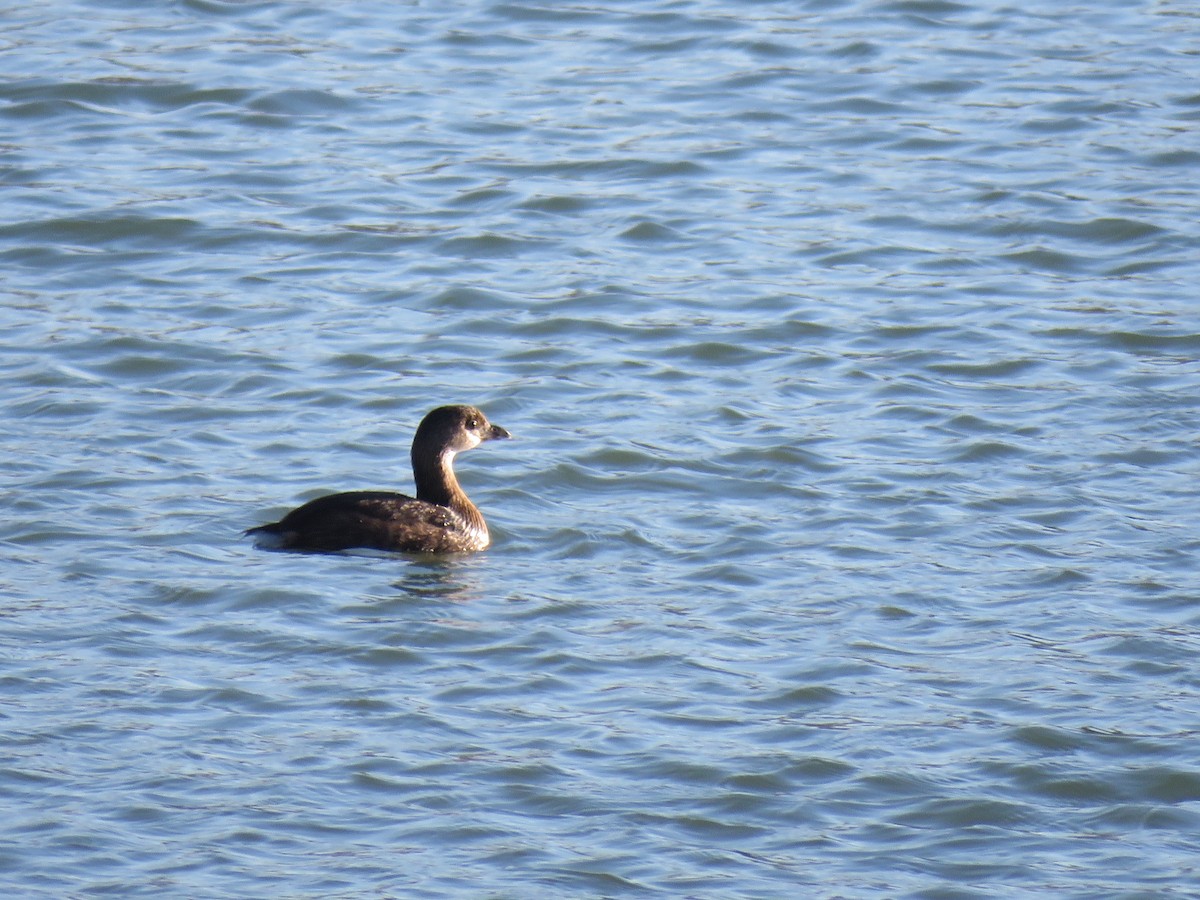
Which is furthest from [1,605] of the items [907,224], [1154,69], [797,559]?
Result: [1154,69]

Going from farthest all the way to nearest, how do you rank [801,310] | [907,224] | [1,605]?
[907,224] < [801,310] < [1,605]

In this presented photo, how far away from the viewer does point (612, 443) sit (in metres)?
11.6

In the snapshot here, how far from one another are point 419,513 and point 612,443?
1.50 meters

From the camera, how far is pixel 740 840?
7473 mm

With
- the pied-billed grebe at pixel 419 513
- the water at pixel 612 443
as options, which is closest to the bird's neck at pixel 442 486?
the pied-billed grebe at pixel 419 513

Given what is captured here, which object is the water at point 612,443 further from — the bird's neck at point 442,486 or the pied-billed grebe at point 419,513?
the bird's neck at point 442,486

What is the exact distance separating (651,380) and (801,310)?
4.59ft

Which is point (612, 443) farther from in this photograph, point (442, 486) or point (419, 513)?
point (419, 513)

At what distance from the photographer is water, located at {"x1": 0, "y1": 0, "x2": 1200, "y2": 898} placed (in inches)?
301

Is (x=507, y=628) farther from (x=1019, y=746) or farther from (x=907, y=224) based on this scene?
(x=907, y=224)

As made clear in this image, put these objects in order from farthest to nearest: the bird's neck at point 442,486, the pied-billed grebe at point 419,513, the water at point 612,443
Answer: the bird's neck at point 442,486 < the pied-billed grebe at point 419,513 < the water at point 612,443

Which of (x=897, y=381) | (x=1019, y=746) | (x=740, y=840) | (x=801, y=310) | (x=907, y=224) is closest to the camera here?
(x=740, y=840)

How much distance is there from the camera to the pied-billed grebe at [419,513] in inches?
395

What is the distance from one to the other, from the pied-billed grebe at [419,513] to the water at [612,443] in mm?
126
